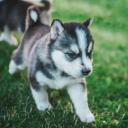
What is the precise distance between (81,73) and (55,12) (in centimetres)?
607

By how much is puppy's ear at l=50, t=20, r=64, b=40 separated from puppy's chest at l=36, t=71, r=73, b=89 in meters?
0.41

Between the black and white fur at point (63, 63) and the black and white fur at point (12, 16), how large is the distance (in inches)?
87.6

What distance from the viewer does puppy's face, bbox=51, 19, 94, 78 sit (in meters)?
5.58

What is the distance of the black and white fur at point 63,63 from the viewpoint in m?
5.61

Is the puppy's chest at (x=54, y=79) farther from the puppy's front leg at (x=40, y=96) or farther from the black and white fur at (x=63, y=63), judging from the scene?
the puppy's front leg at (x=40, y=96)

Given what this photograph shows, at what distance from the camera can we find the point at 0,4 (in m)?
9.18

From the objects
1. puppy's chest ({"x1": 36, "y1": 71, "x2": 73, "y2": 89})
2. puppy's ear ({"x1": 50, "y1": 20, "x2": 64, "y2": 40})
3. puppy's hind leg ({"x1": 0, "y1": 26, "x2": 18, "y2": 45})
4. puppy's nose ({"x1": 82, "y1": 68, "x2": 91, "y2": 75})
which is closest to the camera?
puppy's nose ({"x1": 82, "y1": 68, "x2": 91, "y2": 75})

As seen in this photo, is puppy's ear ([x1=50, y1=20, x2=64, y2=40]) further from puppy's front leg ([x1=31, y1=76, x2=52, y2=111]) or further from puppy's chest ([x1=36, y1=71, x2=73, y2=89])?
puppy's front leg ([x1=31, y1=76, x2=52, y2=111])

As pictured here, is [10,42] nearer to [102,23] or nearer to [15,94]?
[15,94]

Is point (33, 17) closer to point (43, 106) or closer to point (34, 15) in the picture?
point (34, 15)

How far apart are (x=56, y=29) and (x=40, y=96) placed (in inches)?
34.8

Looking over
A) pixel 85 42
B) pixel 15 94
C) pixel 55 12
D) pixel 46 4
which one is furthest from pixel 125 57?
pixel 85 42

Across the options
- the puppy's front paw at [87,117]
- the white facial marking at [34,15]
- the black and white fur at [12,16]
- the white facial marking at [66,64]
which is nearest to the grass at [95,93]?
the puppy's front paw at [87,117]

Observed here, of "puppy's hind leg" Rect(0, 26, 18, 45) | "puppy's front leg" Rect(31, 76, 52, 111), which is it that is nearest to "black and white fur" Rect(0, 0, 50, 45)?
"puppy's hind leg" Rect(0, 26, 18, 45)
